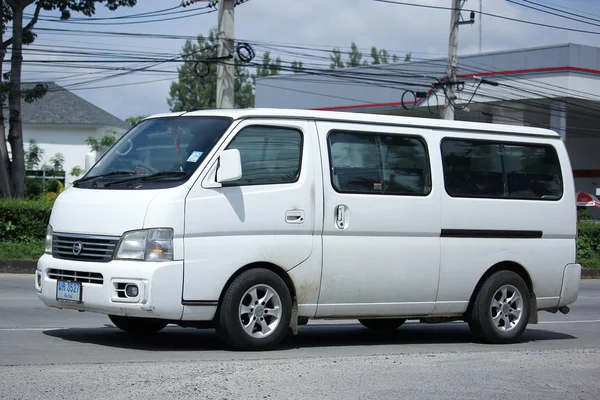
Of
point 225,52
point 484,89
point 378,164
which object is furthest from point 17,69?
point 378,164

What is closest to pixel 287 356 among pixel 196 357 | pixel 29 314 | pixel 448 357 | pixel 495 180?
pixel 196 357

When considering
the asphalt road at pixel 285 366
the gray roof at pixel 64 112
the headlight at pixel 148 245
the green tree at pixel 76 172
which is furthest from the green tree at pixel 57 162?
the headlight at pixel 148 245

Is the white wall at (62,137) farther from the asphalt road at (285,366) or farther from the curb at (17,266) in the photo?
the asphalt road at (285,366)

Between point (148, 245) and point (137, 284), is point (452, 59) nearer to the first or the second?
point (148, 245)

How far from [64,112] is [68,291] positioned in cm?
5816

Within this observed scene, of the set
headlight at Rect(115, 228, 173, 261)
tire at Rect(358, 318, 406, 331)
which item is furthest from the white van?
tire at Rect(358, 318, 406, 331)

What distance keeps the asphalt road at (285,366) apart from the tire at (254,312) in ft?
0.52

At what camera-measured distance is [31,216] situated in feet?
65.5

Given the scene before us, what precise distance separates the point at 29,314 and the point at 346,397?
5.81 m

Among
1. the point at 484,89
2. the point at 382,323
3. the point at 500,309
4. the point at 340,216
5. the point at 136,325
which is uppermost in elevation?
the point at 484,89

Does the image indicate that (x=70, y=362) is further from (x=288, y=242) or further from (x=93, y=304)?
(x=288, y=242)

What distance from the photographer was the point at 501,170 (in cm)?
1030

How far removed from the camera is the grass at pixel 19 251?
737 inches

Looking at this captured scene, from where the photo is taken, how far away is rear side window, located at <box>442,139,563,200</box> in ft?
32.6
